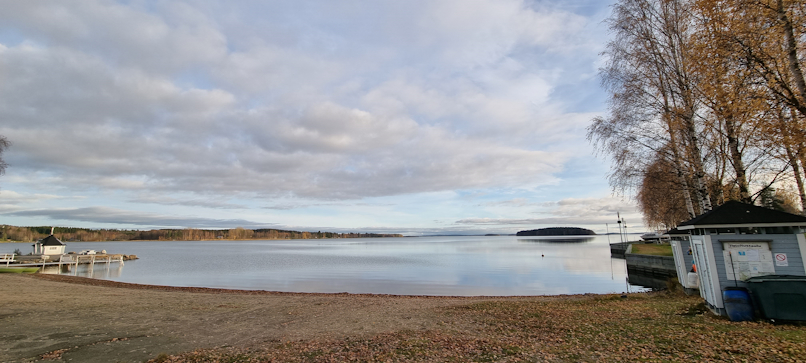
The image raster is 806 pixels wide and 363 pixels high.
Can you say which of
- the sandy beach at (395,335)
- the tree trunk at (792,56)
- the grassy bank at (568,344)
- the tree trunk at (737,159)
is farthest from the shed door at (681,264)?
the tree trunk at (792,56)

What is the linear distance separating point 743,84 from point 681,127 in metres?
5.39

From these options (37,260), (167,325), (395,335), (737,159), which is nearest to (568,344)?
(395,335)

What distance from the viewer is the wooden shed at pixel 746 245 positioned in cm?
846

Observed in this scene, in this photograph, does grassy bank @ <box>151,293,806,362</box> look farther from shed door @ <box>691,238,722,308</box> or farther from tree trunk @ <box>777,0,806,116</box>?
tree trunk @ <box>777,0,806,116</box>

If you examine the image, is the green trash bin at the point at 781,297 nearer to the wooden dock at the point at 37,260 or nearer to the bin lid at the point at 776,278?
the bin lid at the point at 776,278

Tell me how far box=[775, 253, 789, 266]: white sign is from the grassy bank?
5.53ft

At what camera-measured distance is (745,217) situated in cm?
883

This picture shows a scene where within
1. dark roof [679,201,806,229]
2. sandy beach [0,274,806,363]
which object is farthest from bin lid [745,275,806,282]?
dark roof [679,201,806,229]

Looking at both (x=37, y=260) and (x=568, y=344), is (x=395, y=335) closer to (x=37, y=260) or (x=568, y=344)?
(x=568, y=344)

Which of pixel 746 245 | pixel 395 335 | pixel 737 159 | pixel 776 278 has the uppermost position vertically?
pixel 737 159

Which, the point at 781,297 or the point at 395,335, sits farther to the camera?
the point at 395,335

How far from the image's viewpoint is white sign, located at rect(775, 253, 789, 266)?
8.48 metres

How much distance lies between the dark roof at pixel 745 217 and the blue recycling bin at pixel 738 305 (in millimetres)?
1629

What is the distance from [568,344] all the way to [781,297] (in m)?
5.00
